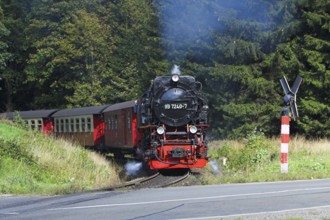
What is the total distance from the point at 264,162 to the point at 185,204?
10.1m

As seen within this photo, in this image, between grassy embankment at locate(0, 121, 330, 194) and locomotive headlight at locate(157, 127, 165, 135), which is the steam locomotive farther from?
grassy embankment at locate(0, 121, 330, 194)

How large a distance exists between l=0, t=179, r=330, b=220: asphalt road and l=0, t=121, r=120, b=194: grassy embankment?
2.63 metres

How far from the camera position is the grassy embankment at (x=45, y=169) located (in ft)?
55.5

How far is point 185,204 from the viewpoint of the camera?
36.8 feet

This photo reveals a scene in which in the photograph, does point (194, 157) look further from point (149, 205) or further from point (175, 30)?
point (175, 30)

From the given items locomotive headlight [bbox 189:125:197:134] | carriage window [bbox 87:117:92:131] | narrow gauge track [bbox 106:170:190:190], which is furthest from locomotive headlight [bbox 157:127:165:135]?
carriage window [bbox 87:117:92:131]

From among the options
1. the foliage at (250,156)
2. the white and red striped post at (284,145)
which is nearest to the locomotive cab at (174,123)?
the foliage at (250,156)

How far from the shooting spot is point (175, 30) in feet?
117

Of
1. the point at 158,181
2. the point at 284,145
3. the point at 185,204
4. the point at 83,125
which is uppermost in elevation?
the point at 83,125

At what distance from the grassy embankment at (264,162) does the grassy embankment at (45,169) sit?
3.83 meters

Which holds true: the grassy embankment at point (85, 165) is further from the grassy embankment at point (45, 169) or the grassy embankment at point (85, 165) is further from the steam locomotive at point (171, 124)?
the steam locomotive at point (171, 124)

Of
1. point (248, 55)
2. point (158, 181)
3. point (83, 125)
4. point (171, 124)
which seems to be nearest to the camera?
point (158, 181)

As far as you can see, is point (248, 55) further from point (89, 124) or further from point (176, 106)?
point (176, 106)

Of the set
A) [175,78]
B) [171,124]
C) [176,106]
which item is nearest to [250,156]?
[171,124]
